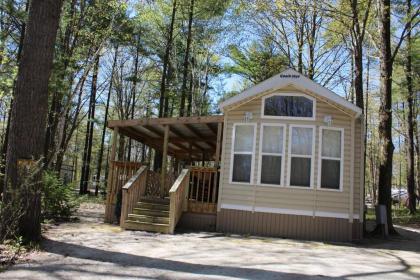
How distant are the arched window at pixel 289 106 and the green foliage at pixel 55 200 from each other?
5.93m

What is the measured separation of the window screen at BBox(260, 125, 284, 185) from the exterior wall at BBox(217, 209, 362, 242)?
0.94 m

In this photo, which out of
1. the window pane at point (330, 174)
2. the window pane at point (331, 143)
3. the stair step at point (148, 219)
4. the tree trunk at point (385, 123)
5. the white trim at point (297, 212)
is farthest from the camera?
the tree trunk at point (385, 123)

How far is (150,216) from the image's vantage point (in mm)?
10875

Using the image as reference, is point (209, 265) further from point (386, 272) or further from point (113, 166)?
point (113, 166)

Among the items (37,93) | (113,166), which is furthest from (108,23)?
(37,93)

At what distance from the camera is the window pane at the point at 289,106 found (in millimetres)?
11180

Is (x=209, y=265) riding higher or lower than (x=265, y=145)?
lower

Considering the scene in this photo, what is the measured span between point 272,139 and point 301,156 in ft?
2.83

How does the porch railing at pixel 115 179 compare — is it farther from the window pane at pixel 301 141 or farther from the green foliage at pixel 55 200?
the window pane at pixel 301 141

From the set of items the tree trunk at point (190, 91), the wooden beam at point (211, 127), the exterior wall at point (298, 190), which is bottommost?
the exterior wall at point (298, 190)

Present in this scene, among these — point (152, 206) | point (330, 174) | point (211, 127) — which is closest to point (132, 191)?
point (152, 206)

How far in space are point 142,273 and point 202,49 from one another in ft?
67.9

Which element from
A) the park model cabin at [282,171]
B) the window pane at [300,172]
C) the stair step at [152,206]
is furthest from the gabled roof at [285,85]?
the stair step at [152,206]

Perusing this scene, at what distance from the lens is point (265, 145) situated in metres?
11.2
